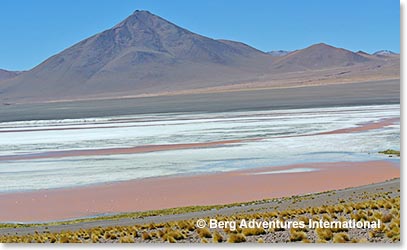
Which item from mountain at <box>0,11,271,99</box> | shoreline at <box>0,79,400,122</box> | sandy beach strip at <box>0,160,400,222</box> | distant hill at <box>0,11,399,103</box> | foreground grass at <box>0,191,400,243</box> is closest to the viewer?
foreground grass at <box>0,191,400,243</box>

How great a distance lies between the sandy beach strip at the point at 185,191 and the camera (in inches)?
605

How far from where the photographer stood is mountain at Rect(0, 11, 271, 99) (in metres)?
106

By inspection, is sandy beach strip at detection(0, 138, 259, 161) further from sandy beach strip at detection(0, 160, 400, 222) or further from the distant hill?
the distant hill

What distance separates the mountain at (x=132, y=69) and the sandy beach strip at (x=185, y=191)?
70.7 meters

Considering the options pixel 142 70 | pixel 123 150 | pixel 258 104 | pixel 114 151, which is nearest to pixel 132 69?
pixel 142 70

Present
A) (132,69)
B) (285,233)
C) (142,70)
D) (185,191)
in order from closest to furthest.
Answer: (285,233) → (185,191) → (142,70) → (132,69)

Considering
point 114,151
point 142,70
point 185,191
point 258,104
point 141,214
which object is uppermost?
point 142,70

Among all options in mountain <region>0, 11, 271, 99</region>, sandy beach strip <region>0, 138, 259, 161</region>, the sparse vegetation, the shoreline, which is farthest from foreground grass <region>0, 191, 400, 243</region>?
mountain <region>0, 11, 271, 99</region>

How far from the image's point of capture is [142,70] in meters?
152

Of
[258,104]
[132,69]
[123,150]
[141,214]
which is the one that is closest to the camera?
[141,214]

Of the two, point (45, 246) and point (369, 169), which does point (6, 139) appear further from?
point (45, 246)

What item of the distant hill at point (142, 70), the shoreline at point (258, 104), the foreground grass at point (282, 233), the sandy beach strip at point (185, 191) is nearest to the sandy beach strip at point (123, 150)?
the sandy beach strip at point (185, 191)

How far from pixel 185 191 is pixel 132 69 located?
138m

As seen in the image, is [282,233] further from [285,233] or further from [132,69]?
[132,69]
